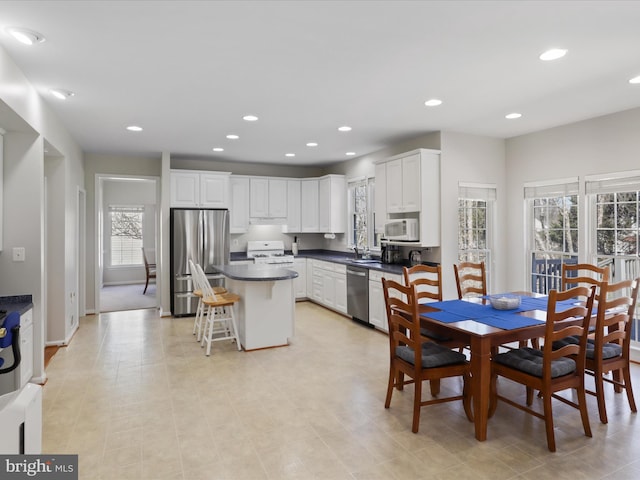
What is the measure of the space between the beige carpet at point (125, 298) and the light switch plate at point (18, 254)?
3683 millimetres

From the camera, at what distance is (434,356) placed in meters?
2.82

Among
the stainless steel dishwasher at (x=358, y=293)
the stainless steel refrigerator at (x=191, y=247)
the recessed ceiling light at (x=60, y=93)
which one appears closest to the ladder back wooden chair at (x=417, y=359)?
the stainless steel dishwasher at (x=358, y=293)

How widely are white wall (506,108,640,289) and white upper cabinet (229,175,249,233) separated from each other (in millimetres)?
4339

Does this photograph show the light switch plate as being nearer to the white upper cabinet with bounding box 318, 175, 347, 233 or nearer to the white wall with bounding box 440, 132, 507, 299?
the white wall with bounding box 440, 132, 507, 299

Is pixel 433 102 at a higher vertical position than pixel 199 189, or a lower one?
higher

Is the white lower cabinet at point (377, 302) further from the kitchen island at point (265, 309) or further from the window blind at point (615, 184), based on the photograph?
the window blind at point (615, 184)

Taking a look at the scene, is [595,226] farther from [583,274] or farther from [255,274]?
[255,274]

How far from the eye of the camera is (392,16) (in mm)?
2328

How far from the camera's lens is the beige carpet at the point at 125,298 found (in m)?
7.31

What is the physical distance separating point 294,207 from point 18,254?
471 centimetres

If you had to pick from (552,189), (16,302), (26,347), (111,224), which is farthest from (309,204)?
(111,224)

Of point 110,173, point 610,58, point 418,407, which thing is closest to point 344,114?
point 610,58

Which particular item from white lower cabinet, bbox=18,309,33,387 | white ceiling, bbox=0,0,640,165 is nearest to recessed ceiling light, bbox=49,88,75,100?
white ceiling, bbox=0,0,640,165

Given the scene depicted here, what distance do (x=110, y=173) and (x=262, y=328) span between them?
3.99 metres
